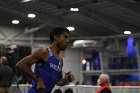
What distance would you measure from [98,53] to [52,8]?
18.5 feet

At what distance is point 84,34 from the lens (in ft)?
55.7

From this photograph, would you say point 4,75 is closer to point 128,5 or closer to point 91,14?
point 128,5

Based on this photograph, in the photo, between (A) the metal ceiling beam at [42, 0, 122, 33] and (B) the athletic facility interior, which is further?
(B) the athletic facility interior

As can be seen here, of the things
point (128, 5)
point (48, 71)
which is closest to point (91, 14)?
point (128, 5)

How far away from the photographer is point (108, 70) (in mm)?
16781

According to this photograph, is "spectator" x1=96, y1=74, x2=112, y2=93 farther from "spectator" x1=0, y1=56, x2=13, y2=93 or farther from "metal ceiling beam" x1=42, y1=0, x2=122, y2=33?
"metal ceiling beam" x1=42, y1=0, x2=122, y2=33

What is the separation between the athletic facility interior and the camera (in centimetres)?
1243

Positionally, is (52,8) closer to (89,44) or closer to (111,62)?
(89,44)

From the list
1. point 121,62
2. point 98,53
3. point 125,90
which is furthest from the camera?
point 98,53

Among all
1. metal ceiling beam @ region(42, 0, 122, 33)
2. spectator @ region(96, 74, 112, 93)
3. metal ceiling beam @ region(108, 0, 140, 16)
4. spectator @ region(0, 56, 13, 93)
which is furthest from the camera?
metal ceiling beam @ region(42, 0, 122, 33)

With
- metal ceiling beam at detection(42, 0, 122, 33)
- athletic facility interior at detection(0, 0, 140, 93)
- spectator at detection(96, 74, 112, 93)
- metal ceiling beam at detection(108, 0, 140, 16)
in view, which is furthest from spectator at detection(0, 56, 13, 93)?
metal ceiling beam at detection(108, 0, 140, 16)

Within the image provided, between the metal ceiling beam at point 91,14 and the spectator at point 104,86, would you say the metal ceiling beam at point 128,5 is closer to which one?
the metal ceiling beam at point 91,14

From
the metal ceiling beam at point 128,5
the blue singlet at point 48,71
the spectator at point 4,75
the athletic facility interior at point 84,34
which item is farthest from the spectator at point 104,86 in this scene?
the athletic facility interior at point 84,34

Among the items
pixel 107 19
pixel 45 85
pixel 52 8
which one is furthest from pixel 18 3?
pixel 45 85
